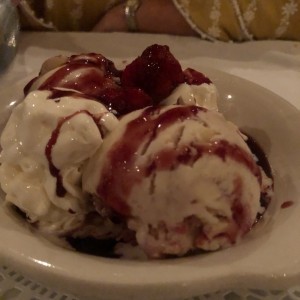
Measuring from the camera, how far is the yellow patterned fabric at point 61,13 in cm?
139

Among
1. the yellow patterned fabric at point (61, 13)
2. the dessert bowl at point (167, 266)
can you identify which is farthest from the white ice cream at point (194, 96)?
the yellow patterned fabric at point (61, 13)

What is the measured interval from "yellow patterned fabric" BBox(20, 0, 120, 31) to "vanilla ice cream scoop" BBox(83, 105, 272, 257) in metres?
0.79

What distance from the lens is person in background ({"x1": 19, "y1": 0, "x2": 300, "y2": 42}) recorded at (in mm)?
1304

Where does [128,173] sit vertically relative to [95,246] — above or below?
above

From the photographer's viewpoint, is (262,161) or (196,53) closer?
(262,161)

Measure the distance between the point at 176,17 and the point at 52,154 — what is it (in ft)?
2.51

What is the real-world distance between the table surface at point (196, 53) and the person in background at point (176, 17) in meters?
0.03

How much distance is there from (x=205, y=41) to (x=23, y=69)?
45 centimetres

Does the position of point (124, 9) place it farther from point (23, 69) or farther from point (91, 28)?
point (23, 69)

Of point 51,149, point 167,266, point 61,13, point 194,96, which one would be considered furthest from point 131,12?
point 167,266

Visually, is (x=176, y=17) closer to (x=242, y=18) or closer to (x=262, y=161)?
(x=242, y=18)

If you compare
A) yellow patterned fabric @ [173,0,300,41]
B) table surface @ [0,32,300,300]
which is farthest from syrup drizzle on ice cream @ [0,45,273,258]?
yellow patterned fabric @ [173,0,300,41]

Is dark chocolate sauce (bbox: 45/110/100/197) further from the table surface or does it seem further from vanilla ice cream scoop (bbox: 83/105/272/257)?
the table surface

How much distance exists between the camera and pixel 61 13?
142 centimetres
